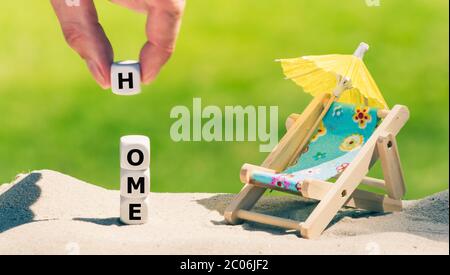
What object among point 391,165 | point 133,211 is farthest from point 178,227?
point 391,165

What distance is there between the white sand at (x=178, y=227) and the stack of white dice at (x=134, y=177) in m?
0.07

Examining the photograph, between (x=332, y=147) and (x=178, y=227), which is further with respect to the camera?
(x=332, y=147)

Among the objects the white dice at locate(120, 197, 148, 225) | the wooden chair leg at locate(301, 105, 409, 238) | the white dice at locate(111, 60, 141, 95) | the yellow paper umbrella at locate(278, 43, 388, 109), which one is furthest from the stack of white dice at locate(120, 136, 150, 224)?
the yellow paper umbrella at locate(278, 43, 388, 109)

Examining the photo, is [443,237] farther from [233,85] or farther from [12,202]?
[12,202]

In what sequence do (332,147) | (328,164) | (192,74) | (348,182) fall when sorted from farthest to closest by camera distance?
(192,74)
(332,147)
(328,164)
(348,182)

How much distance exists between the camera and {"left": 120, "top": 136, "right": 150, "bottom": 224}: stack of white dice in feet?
13.9

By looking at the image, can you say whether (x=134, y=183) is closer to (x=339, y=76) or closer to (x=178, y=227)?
(x=178, y=227)

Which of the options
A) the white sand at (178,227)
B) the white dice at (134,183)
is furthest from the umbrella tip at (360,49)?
the white dice at (134,183)

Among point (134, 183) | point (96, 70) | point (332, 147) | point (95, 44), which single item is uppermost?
point (95, 44)

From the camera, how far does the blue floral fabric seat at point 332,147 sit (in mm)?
4309

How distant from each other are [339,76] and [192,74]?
100 centimetres

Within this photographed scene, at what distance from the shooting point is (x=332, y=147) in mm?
4578

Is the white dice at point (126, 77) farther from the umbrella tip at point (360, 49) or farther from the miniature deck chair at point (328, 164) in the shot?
the umbrella tip at point (360, 49)

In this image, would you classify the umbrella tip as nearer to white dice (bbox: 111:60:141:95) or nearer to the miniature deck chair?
the miniature deck chair
